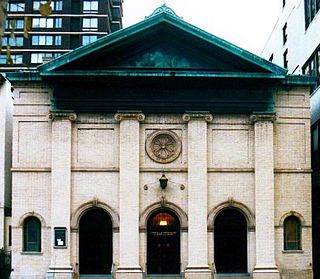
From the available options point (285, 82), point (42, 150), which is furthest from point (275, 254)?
point (42, 150)

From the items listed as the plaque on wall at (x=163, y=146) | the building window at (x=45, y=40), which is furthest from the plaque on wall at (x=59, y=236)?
the building window at (x=45, y=40)

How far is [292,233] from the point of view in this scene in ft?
89.4

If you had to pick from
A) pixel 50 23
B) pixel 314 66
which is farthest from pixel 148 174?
pixel 50 23

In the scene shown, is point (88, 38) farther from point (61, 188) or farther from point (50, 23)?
point (61, 188)

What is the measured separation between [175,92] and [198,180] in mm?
3838

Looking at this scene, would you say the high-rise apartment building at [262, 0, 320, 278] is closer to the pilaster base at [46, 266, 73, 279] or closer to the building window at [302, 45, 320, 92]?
the building window at [302, 45, 320, 92]

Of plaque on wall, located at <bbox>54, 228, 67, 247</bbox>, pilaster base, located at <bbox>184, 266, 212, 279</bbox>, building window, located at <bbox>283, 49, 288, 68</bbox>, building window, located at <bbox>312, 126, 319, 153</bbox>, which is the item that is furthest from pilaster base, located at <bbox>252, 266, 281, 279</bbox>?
building window, located at <bbox>283, 49, 288, 68</bbox>

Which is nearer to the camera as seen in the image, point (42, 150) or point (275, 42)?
point (42, 150)

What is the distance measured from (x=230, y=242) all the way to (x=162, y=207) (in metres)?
3.20

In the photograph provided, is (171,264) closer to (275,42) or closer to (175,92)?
(175,92)

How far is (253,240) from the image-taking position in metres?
26.6

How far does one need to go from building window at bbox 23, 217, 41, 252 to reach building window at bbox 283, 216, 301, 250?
10.3m

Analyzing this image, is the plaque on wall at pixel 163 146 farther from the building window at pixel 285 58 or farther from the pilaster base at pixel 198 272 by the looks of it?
the building window at pixel 285 58

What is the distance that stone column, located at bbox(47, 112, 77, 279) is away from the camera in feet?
85.1
